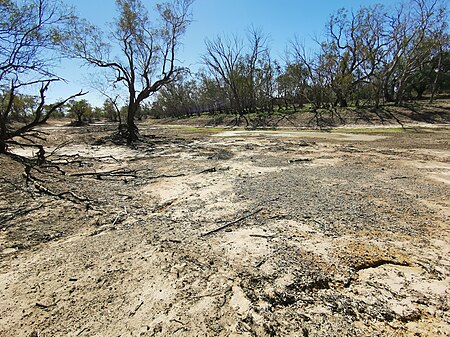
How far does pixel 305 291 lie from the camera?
246cm

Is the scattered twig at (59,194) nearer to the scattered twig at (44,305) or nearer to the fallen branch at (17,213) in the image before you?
the fallen branch at (17,213)

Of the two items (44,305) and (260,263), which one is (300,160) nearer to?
(260,263)

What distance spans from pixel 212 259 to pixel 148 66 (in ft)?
69.7

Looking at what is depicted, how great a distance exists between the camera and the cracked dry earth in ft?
7.11

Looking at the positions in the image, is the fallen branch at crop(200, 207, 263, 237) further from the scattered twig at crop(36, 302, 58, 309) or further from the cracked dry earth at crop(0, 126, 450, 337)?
the scattered twig at crop(36, 302, 58, 309)

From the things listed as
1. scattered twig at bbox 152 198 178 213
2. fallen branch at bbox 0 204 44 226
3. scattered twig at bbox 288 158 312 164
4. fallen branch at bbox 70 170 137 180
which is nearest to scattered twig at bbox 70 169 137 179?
fallen branch at bbox 70 170 137 180

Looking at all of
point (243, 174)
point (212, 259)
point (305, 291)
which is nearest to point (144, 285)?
point (212, 259)

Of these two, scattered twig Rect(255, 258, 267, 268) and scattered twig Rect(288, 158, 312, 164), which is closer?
scattered twig Rect(255, 258, 267, 268)

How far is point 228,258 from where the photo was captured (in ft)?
10.1

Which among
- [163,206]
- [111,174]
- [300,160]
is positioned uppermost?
[111,174]

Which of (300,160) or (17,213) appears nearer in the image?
(17,213)

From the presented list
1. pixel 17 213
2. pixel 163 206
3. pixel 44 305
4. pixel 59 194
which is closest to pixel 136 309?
pixel 44 305

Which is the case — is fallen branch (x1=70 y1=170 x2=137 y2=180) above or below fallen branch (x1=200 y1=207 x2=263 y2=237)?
above

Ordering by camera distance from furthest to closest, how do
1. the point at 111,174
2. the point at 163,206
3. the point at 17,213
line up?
the point at 111,174 → the point at 163,206 → the point at 17,213
